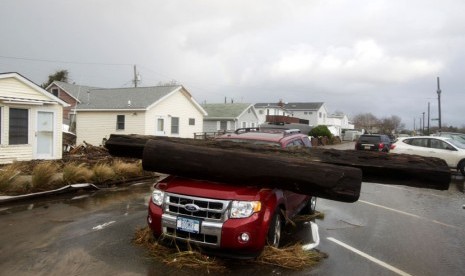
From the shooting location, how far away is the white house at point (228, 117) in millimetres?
41812

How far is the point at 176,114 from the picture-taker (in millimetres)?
29719

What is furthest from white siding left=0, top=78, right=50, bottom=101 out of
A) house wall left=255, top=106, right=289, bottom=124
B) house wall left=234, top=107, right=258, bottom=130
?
house wall left=255, top=106, right=289, bottom=124

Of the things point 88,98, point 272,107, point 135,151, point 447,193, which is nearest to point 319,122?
point 272,107

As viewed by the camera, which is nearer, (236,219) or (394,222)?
(236,219)

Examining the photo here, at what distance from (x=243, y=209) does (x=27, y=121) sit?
1398 centimetres

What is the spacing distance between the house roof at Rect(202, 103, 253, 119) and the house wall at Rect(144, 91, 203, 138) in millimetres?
9379

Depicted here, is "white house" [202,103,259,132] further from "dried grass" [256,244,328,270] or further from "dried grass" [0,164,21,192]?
"dried grass" [256,244,328,270]

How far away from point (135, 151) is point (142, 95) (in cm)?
2336

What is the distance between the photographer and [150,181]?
42.7ft

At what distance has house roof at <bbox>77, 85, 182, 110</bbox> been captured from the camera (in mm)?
27605

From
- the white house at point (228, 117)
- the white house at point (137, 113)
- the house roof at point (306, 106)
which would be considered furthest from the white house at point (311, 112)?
the white house at point (137, 113)

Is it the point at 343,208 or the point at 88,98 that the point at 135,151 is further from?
the point at 88,98

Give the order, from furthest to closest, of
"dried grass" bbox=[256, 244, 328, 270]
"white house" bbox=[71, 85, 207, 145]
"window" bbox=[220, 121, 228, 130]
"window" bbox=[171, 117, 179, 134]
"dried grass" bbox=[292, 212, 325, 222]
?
"window" bbox=[220, 121, 228, 130], "window" bbox=[171, 117, 179, 134], "white house" bbox=[71, 85, 207, 145], "dried grass" bbox=[292, 212, 325, 222], "dried grass" bbox=[256, 244, 328, 270]

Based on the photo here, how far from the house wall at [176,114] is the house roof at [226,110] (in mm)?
9379
